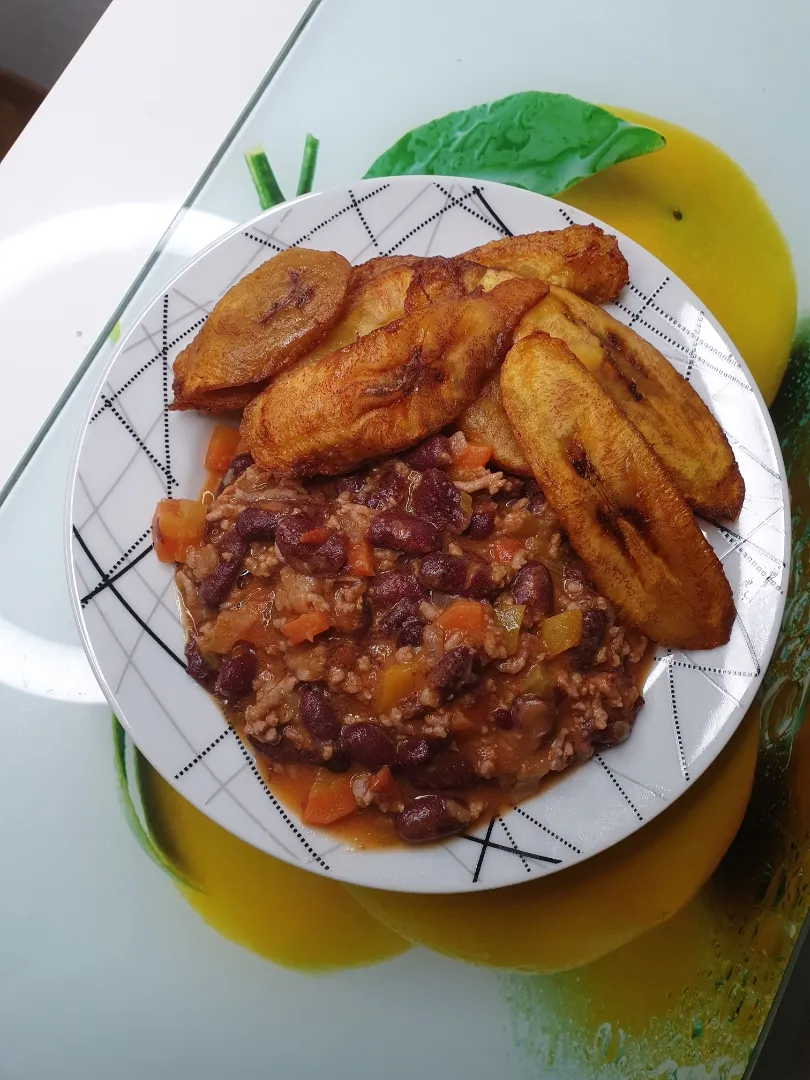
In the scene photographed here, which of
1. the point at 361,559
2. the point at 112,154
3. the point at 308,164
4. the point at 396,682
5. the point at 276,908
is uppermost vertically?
the point at 112,154

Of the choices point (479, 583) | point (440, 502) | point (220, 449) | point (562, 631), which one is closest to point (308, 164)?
point (220, 449)

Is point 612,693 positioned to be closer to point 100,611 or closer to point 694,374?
point 694,374

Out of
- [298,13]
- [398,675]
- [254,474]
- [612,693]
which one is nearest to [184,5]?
[298,13]

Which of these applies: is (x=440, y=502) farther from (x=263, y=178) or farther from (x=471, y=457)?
(x=263, y=178)

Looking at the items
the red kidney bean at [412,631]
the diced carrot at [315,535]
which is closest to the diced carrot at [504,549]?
the red kidney bean at [412,631]

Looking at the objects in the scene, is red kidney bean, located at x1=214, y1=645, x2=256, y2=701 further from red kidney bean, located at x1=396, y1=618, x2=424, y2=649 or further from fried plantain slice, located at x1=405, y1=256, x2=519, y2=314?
fried plantain slice, located at x1=405, y1=256, x2=519, y2=314

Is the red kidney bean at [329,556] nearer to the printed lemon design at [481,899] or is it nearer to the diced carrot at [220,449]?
the diced carrot at [220,449]
